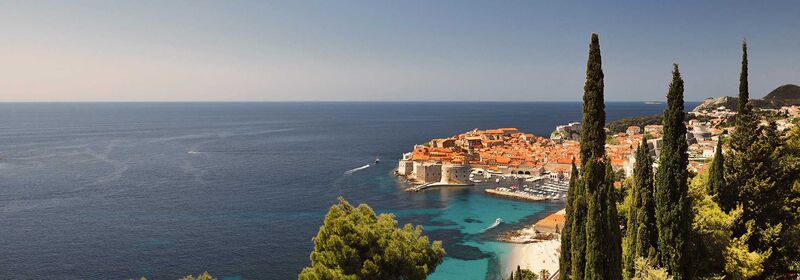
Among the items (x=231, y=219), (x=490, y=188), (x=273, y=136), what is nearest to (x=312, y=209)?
(x=231, y=219)

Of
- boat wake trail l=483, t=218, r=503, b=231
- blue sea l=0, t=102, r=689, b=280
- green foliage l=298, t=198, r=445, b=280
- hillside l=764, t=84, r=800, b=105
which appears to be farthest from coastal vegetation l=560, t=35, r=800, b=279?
hillside l=764, t=84, r=800, b=105

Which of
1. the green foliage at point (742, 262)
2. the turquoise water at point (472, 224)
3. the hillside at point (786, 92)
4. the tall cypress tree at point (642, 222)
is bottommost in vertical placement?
the turquoise water at point (472, 224)

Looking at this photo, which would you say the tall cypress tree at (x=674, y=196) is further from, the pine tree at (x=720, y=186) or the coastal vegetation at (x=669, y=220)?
the pine tree at (x=720, y=186)

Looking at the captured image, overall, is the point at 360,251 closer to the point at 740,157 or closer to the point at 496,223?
the point at 740,157

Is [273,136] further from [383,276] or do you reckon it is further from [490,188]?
[383,276]

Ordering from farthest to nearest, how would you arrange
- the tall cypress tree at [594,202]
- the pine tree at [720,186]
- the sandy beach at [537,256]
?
the sandy beach at [537,256] → the pine tree at [720,186] → the tall cypress tree at [594,202]

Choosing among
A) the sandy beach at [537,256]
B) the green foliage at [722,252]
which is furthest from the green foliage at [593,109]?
the sandy beach at [537,256]
